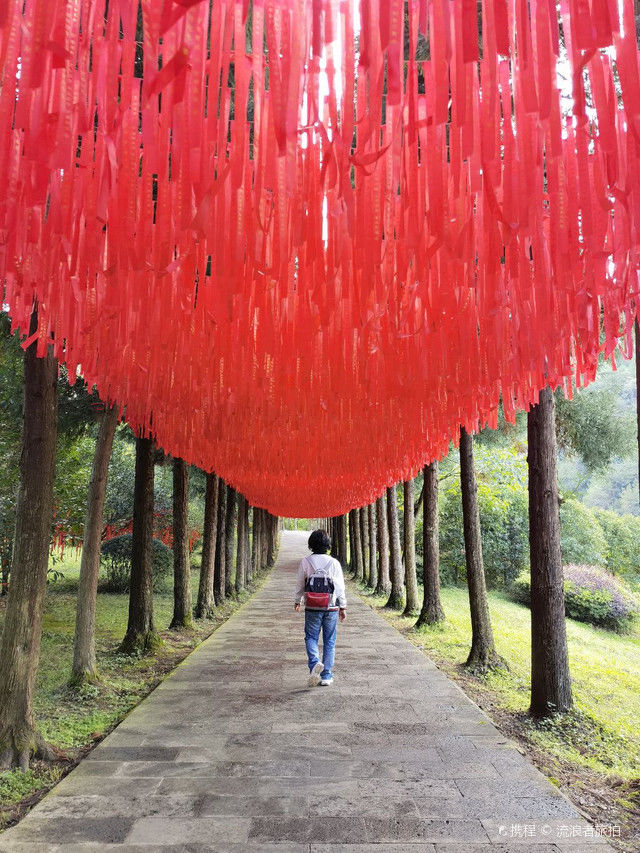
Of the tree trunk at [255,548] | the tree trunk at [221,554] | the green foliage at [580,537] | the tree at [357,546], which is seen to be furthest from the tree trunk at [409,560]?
the tree trunk at [255,548]

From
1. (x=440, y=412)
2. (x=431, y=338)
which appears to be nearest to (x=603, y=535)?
(x=440, y=412)

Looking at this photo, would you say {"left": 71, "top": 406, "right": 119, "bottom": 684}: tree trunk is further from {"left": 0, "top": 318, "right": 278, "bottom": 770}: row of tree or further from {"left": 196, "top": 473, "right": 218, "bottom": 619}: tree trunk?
{"left": 196, "top": 473, "right": 218, "bottom": 619}: tree trunk

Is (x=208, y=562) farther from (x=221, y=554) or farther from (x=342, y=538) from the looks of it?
(x=342, y=538)

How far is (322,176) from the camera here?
1551 millimetres

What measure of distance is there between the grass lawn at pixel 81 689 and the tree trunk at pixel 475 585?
14.2ft

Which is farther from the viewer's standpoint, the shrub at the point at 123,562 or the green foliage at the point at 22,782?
the shrub at the point at 123,562

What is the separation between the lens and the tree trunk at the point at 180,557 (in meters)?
11.6

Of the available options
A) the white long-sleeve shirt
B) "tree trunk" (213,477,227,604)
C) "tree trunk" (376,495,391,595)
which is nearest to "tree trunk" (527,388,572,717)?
the white long-sleeve shirt

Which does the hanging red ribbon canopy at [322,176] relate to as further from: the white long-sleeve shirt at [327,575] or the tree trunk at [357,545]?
the tree trunk at [357,545]

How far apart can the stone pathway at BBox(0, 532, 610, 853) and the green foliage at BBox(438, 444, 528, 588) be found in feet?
54.8

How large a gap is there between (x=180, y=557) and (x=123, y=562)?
27.8 ft

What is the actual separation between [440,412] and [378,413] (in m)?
0.54

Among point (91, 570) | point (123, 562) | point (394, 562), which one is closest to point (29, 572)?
point (91, 570)

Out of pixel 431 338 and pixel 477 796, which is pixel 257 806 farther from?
pixel 431 338
